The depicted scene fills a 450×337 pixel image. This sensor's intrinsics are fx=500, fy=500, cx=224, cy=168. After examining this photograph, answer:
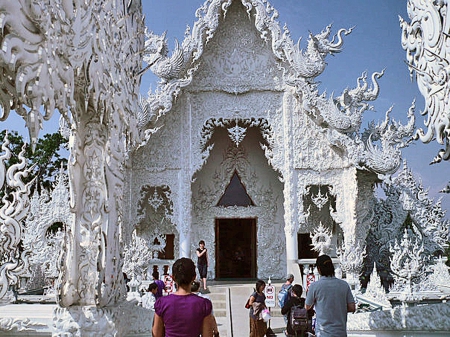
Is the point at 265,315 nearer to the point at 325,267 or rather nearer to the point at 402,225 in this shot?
the point at 325,267

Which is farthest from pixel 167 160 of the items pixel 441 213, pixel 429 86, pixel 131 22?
pixel 429 86

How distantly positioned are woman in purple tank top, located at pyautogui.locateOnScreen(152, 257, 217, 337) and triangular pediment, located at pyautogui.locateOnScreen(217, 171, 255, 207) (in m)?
9.98

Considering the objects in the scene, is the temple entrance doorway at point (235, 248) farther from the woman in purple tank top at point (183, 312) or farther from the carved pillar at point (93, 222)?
the woman in purple tank top at point (183, 312)

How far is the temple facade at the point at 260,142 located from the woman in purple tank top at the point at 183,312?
8498mm

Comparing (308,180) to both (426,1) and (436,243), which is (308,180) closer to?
(436,243)

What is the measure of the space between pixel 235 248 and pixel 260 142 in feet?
9.42

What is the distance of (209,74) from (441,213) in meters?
6.68

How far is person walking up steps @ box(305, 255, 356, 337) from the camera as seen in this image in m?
3.14

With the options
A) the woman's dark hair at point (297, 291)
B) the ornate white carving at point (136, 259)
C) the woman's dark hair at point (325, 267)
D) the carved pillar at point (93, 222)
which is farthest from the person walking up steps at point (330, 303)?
the ornate white carving at point (136, 259)

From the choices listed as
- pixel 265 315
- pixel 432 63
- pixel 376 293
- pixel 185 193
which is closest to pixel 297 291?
pixel 265 315

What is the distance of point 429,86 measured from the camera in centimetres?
373

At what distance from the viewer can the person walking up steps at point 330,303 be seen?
3137mm

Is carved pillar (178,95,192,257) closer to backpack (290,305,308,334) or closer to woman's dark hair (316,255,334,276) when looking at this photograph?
backpack (290,305,308,334)

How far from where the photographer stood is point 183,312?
222 cm
